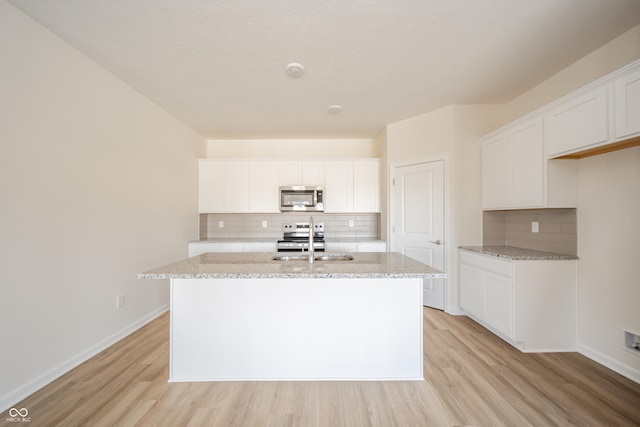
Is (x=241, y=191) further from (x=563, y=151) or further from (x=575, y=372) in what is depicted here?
(x=575, y=372)

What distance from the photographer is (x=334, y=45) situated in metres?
2.08

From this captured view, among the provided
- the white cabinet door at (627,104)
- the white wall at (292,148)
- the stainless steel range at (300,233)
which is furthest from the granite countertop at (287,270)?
the white wall at (292,148)

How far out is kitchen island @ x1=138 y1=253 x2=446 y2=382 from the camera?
1.94 meters

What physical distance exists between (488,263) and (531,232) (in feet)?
2.14

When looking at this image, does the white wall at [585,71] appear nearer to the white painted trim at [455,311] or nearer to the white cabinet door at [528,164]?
the white cabinet door at [528,164]

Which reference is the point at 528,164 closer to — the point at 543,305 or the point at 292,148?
the point at 543,305

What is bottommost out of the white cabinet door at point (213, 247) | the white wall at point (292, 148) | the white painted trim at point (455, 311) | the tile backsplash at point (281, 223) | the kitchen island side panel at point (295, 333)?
the white painted trim at point (455, 311)

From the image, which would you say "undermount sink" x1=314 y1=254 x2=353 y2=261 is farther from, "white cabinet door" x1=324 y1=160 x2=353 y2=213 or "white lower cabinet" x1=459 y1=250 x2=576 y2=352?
"white cabinet door" x1=324 y1=160 x2=353 y2=213

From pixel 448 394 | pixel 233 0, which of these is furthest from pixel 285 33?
pixel 448 394

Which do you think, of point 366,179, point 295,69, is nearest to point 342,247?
point 366,179

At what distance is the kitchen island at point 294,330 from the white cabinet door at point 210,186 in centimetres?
256

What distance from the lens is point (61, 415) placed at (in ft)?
5.32

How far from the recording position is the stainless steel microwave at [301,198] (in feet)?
13.8

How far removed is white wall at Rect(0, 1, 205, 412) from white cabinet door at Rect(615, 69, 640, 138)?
13.1 feet
